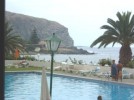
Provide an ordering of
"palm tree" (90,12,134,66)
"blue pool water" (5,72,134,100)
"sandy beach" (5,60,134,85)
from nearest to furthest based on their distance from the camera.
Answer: "blue pool water" (5,72,134,100)
"sandy beach" (5,60,134,85)
"palm tree" (90,12,134,66)

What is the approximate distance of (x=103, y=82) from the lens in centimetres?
1834

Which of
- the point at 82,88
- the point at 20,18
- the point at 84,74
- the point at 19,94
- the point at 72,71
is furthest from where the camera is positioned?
the point at 20,18

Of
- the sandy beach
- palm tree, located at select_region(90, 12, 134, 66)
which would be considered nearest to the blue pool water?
the sandy beach

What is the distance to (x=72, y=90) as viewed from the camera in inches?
637

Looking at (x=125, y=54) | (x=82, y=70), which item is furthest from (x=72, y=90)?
(x=125, y=54)

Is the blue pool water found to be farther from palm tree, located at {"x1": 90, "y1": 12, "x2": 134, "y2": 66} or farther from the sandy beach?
palm tree, located at {"x1": 90, "y1": 12, "x2": 134, "y2": 66}

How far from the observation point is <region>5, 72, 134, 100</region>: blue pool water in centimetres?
1421

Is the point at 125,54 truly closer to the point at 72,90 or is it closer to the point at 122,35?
the point at 122,35

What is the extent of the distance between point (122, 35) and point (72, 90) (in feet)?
28.3

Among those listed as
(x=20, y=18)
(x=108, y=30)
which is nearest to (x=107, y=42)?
(x=108, y=30)

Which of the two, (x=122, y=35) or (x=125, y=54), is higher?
(x=122, y=35)

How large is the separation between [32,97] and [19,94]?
1212 millimetres

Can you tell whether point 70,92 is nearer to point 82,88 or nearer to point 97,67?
point 82,88

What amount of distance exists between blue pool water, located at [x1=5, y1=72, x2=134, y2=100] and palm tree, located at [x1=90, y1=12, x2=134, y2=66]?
4659mm
